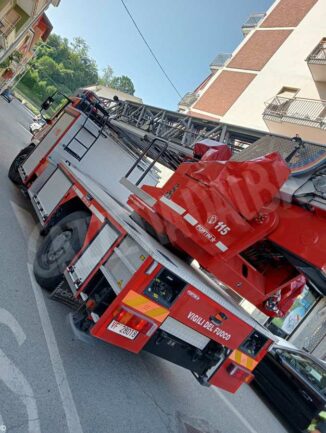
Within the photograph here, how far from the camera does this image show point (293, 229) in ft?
11.1

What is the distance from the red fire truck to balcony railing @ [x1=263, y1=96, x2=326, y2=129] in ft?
35.5

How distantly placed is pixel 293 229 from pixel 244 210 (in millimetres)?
492

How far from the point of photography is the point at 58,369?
341cm

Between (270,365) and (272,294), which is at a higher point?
(272,294)

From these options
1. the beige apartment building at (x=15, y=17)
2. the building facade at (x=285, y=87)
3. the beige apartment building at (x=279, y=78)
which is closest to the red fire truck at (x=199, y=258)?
the building facade at (x=285, y=87)

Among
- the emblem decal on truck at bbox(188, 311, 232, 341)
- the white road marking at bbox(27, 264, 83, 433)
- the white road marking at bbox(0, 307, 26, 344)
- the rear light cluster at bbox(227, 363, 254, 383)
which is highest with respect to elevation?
the emblem decal on truck at bbox(188, 311, 232, 341)

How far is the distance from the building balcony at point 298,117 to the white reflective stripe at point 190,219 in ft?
38.6

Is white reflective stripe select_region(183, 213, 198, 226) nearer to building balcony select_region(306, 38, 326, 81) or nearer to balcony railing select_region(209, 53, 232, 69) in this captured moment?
building balcony select_region(306, 38, 326, 81)

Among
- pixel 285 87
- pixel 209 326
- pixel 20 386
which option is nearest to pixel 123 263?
pixel 209 326

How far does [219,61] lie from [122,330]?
25386 mm

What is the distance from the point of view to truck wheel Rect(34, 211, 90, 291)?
14.8ft

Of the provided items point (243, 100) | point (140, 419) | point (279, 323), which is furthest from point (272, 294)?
point (243, 100)

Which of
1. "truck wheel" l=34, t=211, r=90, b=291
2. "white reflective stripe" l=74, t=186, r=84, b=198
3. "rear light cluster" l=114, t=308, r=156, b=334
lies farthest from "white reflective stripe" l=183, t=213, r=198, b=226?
"white reflective stripe" l=74, t=186, r=84, b=198

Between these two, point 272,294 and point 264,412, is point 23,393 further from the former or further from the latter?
point 264,412
